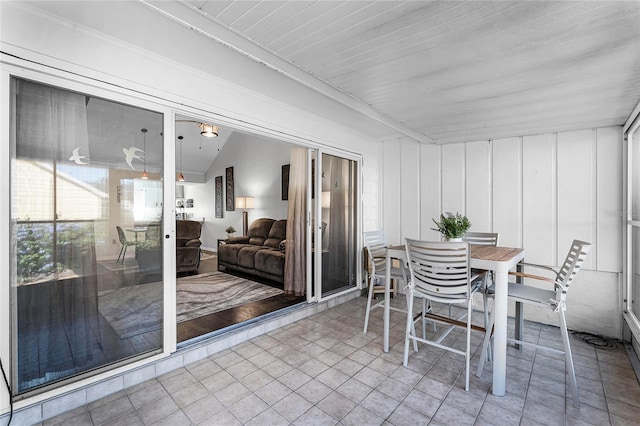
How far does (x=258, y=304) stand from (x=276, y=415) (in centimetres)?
199

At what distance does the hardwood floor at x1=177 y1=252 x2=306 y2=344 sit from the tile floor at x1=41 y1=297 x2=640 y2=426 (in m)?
0.38

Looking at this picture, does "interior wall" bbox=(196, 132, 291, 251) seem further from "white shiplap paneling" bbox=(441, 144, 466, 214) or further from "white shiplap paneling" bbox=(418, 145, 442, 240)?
"white shiplap paneling" bbox=(441, 144, 466, 214)

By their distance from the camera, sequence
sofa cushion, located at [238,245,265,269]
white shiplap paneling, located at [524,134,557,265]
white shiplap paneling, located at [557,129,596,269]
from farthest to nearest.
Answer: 1. sofa cushion, located at [238,245,265,269]
2. white shiplap paneling, located at [524,134,557,265]
3. white shiplap paneling, located at [557,129,596,269]

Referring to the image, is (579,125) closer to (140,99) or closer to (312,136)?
(312,136)

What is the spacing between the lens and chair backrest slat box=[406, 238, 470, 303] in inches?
84.1

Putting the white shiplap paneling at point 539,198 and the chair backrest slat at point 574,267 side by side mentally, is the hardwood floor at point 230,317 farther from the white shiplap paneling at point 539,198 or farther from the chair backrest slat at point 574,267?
the white shiplap paneling at point 539,198

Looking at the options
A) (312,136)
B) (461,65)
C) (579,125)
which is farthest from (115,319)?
(579,125)

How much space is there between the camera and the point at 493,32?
Answer: 160 cm

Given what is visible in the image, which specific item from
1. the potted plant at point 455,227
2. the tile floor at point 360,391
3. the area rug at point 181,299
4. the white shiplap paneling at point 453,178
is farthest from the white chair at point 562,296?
the area rug at point 181,299

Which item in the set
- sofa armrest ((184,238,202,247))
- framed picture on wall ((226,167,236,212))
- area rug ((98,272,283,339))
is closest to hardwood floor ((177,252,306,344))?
area rug ((98,272,283,339))

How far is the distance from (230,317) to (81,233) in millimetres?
1810

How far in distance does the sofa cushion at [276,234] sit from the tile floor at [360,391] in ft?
9.26

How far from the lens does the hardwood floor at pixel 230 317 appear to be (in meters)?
2.89

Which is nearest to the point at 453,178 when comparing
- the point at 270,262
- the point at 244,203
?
the point at 270,262
